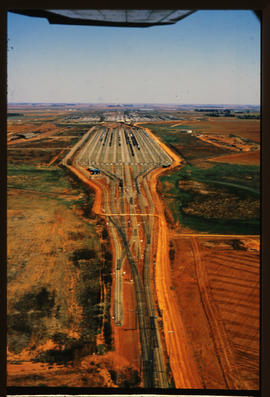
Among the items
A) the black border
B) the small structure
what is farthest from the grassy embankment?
the black border

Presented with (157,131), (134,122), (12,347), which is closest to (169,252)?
(12,347)

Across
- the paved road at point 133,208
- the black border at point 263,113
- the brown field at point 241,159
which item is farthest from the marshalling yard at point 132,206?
the black border at point 263,113

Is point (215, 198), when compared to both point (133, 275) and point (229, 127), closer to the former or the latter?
point (133, 275)

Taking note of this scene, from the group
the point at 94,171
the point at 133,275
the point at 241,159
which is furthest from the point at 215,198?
the point at 241,159

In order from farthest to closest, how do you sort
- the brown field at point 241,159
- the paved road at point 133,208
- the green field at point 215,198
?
the brown field at point 241,159 → the green field at point 215,198 → the paved road at point 133,208

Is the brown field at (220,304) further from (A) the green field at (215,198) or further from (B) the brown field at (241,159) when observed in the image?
(B) the brown field at (241,159)
